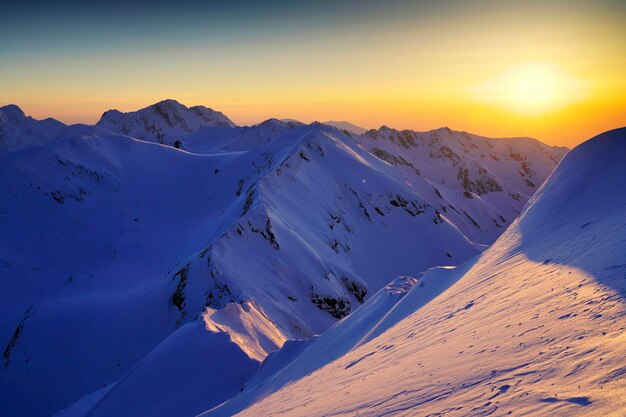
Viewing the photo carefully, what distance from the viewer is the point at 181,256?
166 ft

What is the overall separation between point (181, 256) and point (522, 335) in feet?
153

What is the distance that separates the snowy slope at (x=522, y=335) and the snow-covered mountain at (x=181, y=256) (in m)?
8.01

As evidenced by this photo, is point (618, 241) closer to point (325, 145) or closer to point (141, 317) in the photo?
point (141, 317)

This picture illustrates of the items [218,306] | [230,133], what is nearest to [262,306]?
[218,306]

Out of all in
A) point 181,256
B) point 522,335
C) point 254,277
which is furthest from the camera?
point 181,256

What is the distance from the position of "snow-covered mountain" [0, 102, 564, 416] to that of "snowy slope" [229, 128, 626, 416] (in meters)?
8.01

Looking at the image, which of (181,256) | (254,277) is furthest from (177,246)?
(254,277)

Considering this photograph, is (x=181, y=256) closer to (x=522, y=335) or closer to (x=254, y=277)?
(x=254, y=277)

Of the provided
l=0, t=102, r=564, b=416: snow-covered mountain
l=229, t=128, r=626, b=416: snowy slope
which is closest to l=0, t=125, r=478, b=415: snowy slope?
l=0, t=102, r=564, b=416: snow-covered mountain

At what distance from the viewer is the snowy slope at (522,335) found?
5.83 m

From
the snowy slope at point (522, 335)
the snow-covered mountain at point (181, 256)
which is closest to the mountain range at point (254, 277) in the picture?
the snowy slope at point (522, 335)

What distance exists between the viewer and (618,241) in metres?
9.77

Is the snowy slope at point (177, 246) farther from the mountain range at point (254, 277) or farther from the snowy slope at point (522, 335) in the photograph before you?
the snowy slope at point (522, 335)

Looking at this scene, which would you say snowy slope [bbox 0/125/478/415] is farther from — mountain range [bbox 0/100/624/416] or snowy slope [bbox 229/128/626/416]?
snowy slope [bbox 229/128/626/416]
